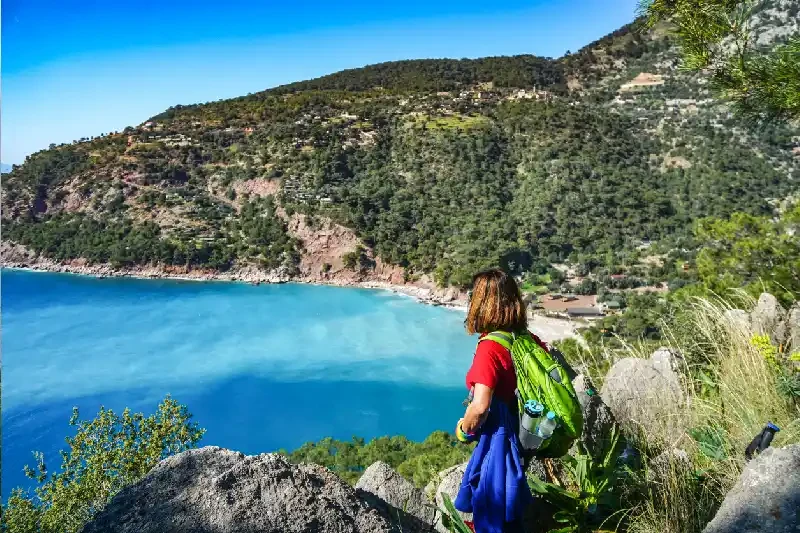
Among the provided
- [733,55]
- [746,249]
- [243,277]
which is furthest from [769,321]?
[243,277]

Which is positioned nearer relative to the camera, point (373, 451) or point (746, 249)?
point (746, 249)

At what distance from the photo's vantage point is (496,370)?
1.59 m

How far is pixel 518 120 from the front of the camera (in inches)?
1745

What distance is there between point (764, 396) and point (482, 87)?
5415cm

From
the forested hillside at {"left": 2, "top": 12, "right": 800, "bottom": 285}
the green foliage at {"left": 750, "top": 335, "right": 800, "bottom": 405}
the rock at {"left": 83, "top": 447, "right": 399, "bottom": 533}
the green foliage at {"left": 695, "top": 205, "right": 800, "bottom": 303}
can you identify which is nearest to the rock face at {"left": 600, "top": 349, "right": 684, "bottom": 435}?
the green foliage at {"left": 750, "top": 335, "right": 800, "bottom": 405}

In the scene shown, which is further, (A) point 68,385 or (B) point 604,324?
(A) point 68,385

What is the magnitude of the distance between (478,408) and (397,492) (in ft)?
2.47

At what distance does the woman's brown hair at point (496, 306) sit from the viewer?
171 cm

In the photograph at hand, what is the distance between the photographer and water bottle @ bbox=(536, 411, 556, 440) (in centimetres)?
152

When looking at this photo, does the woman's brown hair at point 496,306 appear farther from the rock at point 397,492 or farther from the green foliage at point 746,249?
the green foliage at point 746,249

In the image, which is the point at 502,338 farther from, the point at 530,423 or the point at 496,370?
the point at 530,423

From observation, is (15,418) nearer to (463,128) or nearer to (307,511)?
(307,511)

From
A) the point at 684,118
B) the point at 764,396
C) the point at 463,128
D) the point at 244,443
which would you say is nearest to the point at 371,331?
the point at 244,443

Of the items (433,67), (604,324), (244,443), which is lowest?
(244,443)
